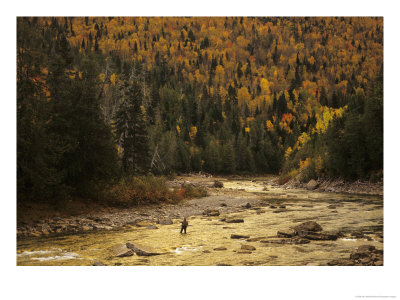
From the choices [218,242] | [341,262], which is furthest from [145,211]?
[341,262]

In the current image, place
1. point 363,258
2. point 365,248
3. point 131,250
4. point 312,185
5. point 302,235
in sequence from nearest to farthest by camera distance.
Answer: point 363,258 → point 365,248 → point 131,250 → point 302,235 → point 312,185

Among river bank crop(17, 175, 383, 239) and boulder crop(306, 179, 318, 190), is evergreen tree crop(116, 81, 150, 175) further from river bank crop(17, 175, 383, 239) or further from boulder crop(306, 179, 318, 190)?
boulder crop(306, 179, 318, 190)

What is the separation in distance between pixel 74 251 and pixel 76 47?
36.7 feet

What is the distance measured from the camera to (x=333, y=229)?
1109cm

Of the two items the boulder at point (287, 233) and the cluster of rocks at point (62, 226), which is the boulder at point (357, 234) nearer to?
the boulder at point (287, 233)

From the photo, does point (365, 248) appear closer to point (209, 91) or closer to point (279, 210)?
point (279, 210)

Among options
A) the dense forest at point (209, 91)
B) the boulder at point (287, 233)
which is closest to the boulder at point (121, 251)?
the dense forest at point (209, 91)

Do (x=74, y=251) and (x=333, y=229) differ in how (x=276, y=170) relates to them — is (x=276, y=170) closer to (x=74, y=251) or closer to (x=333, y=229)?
(x=333, y=229)

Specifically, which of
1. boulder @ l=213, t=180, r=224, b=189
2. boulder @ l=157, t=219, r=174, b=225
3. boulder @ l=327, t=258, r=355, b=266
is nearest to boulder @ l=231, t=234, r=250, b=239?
boulder @ l=327, t=258, r=355, b=266

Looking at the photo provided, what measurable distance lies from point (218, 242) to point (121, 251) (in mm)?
2647

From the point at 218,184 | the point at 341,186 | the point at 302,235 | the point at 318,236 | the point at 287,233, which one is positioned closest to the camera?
the point at 318,236

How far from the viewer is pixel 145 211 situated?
15.1m

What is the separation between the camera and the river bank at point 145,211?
10.8 meters
